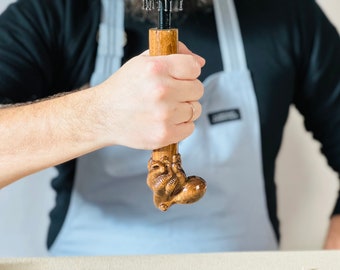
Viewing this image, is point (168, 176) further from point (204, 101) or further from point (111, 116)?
point (204, 101)

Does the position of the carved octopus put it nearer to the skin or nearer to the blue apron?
the skin

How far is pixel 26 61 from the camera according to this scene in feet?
2.55

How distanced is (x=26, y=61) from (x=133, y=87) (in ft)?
0.99

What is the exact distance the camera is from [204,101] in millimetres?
854

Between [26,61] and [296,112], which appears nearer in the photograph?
[26,61]

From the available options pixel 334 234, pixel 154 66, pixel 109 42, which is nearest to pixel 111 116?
pixel 154 66

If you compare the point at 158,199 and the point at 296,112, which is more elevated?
the point at 158,199

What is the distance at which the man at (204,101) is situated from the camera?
821 mm

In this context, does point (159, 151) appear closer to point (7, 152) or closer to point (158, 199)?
point (158, 199)

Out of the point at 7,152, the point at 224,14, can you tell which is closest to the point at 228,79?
the point at 224,14

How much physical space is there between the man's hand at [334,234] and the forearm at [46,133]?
0.48 m

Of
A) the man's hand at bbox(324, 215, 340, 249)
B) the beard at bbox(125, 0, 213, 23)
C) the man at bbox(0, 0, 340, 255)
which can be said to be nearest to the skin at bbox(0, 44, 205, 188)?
the man at bbox(0, 0, 340, 255)

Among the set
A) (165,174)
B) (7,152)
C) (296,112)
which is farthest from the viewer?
(296,112)

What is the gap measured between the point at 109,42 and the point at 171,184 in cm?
39
